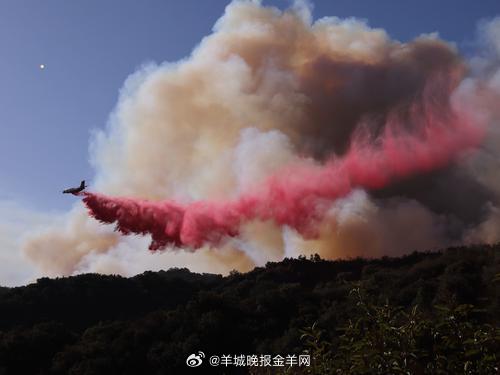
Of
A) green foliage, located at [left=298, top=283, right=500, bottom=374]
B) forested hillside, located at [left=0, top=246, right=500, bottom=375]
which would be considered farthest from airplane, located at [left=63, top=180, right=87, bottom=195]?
green foliage, located at [left=298, top=283, right=500, bottom=374]

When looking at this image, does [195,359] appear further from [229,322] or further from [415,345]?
[415,345]

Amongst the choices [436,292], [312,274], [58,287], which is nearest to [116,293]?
[58,287]

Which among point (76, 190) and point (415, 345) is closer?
point (415, 345)

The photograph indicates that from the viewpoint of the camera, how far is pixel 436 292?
169 feet

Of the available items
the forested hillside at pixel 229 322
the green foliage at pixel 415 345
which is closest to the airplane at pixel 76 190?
the forested hillside at pixel 229 322

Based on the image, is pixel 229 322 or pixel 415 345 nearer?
pixel 415 345

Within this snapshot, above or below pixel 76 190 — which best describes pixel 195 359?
below

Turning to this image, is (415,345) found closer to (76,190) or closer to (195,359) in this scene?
(195,359)

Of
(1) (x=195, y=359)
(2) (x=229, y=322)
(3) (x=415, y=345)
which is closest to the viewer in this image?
(3) (x=415, y=345)

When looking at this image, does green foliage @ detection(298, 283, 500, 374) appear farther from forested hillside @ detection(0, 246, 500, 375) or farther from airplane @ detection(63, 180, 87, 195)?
airplane @ detection(63, 180, 87, 195)

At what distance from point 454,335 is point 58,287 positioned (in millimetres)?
79482

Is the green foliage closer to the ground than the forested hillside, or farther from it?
closer to the ground

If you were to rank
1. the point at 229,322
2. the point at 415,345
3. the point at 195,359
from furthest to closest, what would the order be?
the point at 229,322, the point at 195,359, the point at 415,345

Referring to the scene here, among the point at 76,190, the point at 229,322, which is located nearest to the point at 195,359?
the point at 229,322
